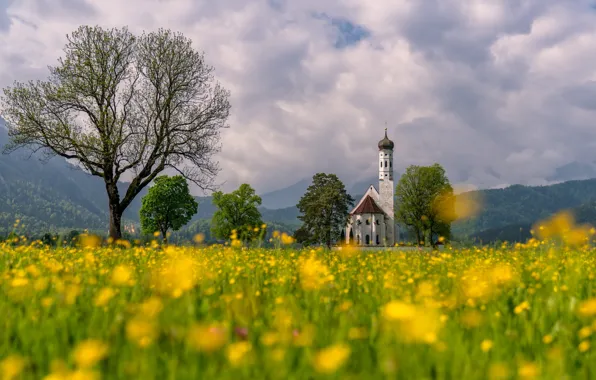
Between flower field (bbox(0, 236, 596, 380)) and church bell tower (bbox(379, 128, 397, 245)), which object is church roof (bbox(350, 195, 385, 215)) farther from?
flower field (bbox(0, 236, 596, 380))

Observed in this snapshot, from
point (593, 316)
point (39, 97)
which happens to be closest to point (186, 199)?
point (39, 97)

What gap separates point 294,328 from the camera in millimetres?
3861

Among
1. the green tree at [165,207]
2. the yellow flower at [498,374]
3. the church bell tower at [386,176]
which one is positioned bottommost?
the yellow flower at [498,374]

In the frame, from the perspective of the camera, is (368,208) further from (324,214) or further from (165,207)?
(165,207)

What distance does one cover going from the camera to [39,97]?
3031 cm

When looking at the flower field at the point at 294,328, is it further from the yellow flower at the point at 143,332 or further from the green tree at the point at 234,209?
the green tree at the point at 234,209

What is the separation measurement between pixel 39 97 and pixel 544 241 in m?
30.7

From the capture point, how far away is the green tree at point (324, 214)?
73.9 m

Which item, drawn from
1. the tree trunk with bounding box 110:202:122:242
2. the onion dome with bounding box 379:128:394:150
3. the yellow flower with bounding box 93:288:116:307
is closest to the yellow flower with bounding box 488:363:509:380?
the yellow flower with bounding box 93:288:116:307

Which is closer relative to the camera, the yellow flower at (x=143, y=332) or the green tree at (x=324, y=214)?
the yellow flower at (x=143, y=332)

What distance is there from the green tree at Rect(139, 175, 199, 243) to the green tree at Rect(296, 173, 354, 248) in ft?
56.6

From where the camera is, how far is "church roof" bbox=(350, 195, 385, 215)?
107 m

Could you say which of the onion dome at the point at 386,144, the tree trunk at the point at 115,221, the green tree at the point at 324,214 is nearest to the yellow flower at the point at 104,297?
the tree trunk at the point at 115,221

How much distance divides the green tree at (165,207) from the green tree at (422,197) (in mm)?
33696
